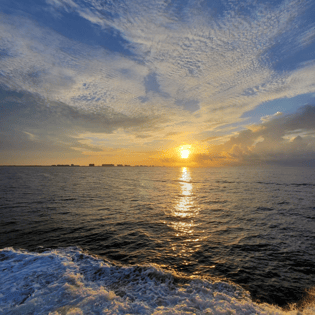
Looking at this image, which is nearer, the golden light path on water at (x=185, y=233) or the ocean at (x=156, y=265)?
the ocean at (x=156, y=265)

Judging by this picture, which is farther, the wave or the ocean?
the ocean

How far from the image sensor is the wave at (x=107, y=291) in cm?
676

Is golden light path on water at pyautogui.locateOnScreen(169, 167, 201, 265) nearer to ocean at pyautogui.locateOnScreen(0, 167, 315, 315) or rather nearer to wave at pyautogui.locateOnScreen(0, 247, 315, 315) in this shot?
ocean at pyautogui.locateOnScreen(0, 167, 315, 315)

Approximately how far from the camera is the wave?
22.2 feet

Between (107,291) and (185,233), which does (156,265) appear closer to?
(107,291)


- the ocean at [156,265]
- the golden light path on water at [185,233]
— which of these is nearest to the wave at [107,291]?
the ocean at [156,265]

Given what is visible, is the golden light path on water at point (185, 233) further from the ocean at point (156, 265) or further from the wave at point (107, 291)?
the wave at point (107, 291)

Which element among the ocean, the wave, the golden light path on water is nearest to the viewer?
the wave

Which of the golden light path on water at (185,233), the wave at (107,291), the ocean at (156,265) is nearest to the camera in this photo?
the wave at (107,291)

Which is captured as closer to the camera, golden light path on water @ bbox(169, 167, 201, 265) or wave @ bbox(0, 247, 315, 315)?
wave @ bbox(0, 247, 315, 315)

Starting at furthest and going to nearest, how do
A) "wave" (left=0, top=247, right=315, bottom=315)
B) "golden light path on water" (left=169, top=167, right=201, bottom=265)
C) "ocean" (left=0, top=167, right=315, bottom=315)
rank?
"golden light path on water" (left=169, top=167, right=201, bottom=265) → "ocean" (left=0, top=167, right=315, bottom=315) → "wave" (left=0, top=247, right=315, bottom=315)

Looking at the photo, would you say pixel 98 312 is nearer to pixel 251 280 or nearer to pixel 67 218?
pixel 251 280

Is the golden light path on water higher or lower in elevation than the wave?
lower

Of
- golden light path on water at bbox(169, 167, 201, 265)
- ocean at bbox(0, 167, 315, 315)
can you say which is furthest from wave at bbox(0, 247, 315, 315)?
golden light path on water at bbox(169, 167, 201, 265)
